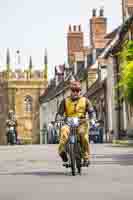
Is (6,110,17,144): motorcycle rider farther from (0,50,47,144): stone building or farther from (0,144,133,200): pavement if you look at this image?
(0,50,47,144): stone building

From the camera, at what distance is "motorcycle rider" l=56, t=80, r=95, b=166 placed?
568 inches

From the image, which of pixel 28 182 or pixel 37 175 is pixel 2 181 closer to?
pixel 28 182

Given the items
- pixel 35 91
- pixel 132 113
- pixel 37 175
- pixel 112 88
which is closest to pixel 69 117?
pixel 37 175

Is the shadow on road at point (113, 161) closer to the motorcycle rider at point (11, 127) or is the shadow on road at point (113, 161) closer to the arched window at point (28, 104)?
the motorcycle rider at point (11, 127)

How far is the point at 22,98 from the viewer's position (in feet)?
425

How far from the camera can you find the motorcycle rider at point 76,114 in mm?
14430

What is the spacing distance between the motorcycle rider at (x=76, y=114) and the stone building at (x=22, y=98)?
11156 centimetres

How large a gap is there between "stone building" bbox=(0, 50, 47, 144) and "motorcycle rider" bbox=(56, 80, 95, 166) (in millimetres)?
111558

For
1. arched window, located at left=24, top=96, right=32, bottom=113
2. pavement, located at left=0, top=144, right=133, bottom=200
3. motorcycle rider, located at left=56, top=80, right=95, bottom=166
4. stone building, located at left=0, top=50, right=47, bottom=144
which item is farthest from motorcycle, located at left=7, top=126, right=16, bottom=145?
arched window, located at left=24, top=96, right=32, bottom=113

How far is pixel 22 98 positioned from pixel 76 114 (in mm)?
115331

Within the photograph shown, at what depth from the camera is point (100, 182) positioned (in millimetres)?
13094

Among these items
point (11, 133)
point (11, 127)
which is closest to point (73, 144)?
point (11, 127)

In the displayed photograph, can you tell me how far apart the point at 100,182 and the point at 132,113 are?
47.6 meters

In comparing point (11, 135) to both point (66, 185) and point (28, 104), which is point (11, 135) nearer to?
point (66, 185)
